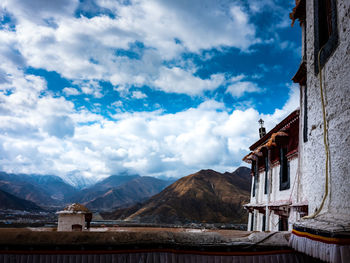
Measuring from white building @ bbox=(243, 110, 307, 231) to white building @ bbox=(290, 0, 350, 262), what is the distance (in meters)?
3.17

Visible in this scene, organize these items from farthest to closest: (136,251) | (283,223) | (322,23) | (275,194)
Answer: (275,194), (283,223), (322,23), (136,251)

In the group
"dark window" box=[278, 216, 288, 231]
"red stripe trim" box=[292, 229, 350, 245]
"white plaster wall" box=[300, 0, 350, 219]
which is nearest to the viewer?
"red stripe trim" box=[292, 229, 350, 245]

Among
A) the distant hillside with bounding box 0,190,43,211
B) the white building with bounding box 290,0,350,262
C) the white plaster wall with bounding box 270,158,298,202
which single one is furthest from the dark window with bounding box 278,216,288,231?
the distant hillside with bounding box 0,190,43,211

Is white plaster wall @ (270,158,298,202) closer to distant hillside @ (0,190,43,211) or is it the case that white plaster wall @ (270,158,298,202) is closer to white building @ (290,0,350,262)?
white building @ (290,0,350,262)

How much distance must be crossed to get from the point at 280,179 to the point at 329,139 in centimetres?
804

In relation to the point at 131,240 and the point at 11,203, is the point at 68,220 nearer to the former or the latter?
the point at 131,240

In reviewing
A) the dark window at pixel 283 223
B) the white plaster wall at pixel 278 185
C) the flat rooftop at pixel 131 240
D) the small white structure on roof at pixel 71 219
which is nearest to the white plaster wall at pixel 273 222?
the dark window at pixel 283 223

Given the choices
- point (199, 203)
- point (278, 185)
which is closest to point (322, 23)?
point (278, 185)

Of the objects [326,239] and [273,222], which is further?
[273,222]

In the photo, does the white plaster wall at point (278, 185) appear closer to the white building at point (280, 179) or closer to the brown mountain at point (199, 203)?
the white building at point (280, 179)

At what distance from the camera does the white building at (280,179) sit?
9953mm

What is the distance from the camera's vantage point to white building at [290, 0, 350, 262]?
2.98 metres

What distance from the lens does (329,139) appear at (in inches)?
177

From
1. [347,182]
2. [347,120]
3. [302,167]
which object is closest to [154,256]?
[347,182]
